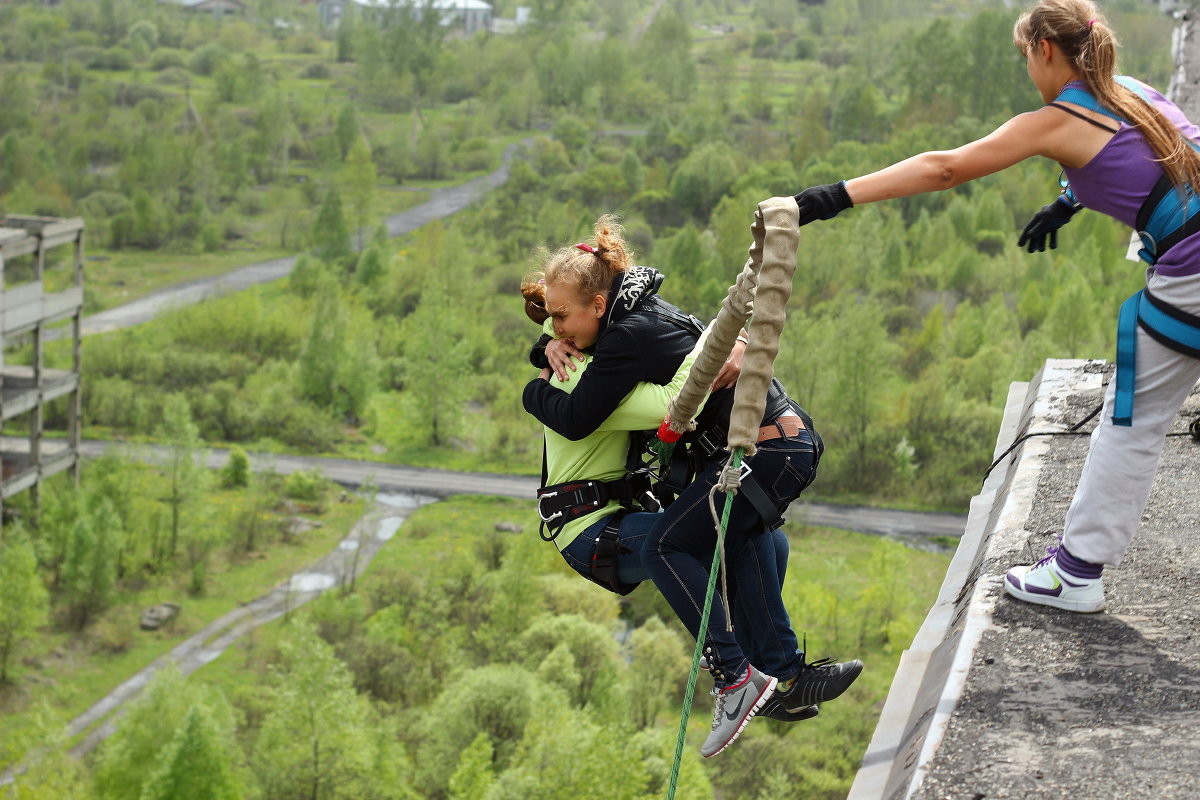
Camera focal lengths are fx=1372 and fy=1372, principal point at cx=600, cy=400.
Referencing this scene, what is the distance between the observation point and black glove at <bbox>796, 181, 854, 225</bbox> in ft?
13.9

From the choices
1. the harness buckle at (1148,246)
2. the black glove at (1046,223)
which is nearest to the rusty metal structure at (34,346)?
the black glove at (1046,223)

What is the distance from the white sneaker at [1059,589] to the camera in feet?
14.9

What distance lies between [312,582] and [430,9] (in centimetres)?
8135

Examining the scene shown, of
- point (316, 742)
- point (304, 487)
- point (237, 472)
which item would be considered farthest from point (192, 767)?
point (237, 472)

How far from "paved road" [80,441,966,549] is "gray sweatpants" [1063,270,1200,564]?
37896 mm

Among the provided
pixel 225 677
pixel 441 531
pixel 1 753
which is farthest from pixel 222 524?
pixel 1 753

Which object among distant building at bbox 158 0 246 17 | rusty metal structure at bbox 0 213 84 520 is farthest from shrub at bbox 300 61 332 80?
rusty metal structure at bbox 0 213 84 520

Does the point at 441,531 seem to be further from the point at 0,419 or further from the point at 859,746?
the point at 859,746

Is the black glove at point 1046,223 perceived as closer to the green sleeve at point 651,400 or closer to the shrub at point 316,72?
the green sleeve at point 651,400

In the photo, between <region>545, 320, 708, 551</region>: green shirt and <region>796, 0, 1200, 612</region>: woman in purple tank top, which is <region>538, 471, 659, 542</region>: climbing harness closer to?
<region>545, 320, 708, 551</region>: green shirt

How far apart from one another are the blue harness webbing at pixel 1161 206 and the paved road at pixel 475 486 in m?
38.1

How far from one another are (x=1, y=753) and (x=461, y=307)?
107 feet

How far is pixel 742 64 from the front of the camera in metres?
117

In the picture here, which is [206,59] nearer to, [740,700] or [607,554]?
[607,554]
